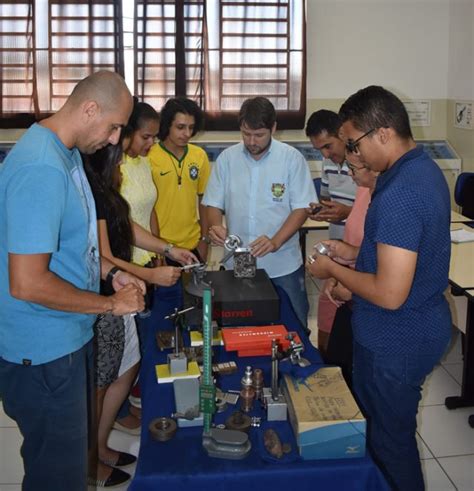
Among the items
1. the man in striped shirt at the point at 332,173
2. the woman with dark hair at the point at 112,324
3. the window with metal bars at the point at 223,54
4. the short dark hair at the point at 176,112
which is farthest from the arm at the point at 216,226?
the window with metal bars at the point at 223,54

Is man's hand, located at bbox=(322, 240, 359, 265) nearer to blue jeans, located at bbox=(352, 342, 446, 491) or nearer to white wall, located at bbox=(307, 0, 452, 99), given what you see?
blue jeans, located at bbox=(352, 342, 446, 491)

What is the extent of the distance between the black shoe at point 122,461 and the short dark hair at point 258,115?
1556 mm

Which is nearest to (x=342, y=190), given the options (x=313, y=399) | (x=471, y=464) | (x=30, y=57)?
(x=471, y=464)

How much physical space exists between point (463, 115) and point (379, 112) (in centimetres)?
421

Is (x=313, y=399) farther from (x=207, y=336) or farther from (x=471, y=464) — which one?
(x=471, y=464)

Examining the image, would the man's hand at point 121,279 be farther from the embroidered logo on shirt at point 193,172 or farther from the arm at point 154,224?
the embroidered logo on shirt at point 193,172

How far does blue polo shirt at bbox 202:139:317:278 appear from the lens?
274 cm

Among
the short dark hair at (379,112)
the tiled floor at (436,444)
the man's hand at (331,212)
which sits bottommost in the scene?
the tiled floor at (436,444)

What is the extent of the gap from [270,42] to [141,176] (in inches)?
125

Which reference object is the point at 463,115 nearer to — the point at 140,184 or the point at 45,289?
the point at 140,184

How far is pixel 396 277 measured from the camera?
154 centimetres

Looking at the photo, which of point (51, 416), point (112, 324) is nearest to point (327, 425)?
point (51, 416)

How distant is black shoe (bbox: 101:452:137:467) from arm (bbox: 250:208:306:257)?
1.04 m

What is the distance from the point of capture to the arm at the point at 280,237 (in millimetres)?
2504
